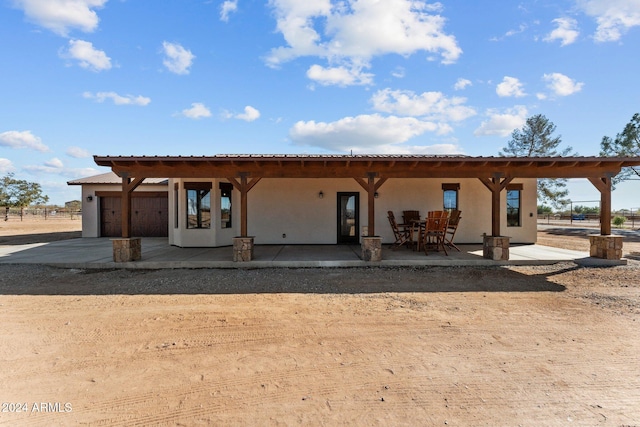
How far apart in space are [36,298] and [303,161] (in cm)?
517

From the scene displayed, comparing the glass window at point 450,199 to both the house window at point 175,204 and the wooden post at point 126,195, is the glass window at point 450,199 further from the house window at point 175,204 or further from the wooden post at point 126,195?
the wooden post at point 126,195

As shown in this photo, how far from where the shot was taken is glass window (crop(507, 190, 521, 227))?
1009 centimetres

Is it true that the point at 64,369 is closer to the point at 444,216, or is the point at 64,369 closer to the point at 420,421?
the point at 420,421

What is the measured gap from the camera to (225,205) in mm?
9719

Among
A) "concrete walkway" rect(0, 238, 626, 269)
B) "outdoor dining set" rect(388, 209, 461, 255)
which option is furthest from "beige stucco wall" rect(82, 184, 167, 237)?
"outdoor dining set" rect(388, 209, 461, 255)

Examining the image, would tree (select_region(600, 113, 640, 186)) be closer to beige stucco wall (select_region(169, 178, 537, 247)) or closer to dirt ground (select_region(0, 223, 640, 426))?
beige stucco wall (select_region(169, 178, 537, 247))

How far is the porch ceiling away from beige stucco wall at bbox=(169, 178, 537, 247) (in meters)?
2.66

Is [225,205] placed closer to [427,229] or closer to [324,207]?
A: [324,207]

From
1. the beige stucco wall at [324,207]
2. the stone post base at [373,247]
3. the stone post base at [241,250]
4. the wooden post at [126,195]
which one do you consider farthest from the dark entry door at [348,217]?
the wooden post at [126,195]

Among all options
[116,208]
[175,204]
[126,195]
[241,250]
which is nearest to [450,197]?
[241,250]

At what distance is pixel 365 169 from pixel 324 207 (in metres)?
3.10

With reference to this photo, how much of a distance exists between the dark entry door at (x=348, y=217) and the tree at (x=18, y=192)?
35278mm

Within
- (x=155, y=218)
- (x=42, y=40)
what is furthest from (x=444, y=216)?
(x=42, y=40)

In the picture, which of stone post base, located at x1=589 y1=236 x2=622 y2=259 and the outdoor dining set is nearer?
stone post base, located at x1=589 y1=236 x2=622 y2=259
